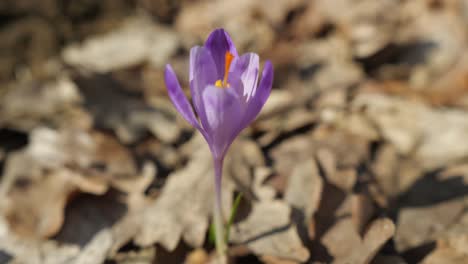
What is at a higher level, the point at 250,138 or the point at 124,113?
the point at 124,113

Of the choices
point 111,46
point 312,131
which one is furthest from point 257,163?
point 111,46

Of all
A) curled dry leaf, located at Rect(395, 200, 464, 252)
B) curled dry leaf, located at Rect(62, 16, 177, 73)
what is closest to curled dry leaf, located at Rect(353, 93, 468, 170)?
curled dry leaf, located at Rect(395, 200, 464, 252)

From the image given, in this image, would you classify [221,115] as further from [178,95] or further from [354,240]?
[354,240]

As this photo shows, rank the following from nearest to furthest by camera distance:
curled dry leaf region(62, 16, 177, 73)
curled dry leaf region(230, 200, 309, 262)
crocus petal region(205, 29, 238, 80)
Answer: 1. crocus petal region(205, 29, 238, 80)
2. curled dry leaf region(230, 200, 309, 262)
3. curled dry leaf region(62, 16, 177, 73)

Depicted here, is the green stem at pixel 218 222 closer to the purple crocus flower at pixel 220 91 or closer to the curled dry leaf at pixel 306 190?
the purple crocus flower at pixel 220 91

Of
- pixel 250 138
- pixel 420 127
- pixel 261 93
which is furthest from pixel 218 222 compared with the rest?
pixel 420 127

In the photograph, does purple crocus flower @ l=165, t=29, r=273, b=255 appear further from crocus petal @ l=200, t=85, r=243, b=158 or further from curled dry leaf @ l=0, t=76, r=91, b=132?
curled dry leaf @ l=0, t=76, r=91, b=132
